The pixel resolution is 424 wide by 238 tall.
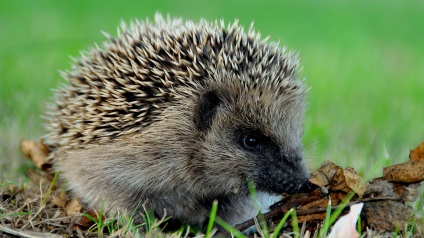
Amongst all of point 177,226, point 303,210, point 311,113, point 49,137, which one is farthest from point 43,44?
point 303,210

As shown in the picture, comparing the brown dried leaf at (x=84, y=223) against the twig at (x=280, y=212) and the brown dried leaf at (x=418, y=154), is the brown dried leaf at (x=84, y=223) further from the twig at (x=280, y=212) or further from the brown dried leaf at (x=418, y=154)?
the brown dried leaf at (x=418, y=154)

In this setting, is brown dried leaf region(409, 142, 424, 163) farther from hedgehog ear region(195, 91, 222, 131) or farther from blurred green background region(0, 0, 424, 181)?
hedgehog ear region(195, 91, 222, 131)

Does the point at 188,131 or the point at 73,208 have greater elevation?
the point at 188,131

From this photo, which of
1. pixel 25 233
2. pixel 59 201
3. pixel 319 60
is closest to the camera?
pixel 25 233

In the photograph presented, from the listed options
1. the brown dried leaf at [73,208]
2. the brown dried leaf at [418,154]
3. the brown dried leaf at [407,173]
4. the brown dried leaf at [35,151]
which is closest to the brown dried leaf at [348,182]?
the brown dried leaf at [407,173]

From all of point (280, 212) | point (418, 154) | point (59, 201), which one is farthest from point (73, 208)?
point (418, 154)

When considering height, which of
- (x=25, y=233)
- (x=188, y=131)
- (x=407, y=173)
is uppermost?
(x=407, y=173)

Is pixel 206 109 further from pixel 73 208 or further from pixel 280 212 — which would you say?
pixel 73 208
